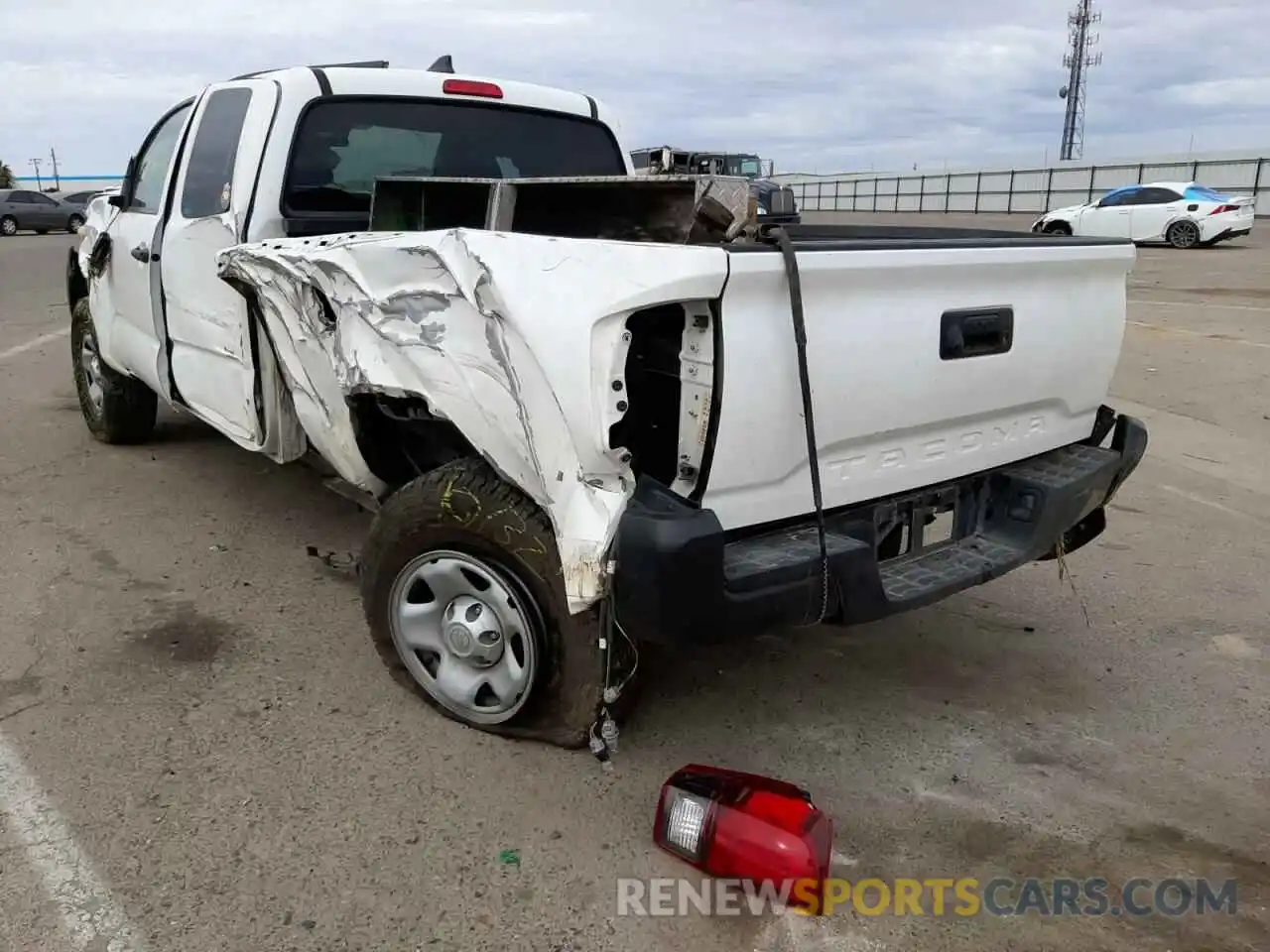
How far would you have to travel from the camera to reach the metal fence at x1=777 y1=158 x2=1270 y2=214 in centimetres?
3509

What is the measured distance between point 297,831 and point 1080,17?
75470 millimetres

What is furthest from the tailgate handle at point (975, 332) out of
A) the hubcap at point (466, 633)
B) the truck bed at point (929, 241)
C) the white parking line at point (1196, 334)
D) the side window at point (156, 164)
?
the white parking line at point (1196, 334)

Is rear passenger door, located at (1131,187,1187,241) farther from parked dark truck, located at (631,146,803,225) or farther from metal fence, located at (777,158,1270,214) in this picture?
metal fence, located at (777,158,1270,214)

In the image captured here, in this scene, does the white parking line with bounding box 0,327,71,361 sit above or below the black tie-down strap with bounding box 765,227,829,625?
below

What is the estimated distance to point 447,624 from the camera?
10.2ft

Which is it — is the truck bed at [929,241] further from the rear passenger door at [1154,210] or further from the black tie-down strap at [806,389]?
the rear passenger door at [1154,210]

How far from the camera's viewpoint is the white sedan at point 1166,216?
2206cm

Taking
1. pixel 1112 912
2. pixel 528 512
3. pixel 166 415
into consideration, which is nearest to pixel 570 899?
pixel 528 512

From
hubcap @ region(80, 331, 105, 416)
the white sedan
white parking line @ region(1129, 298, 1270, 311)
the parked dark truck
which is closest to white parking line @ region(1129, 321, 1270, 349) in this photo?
white parking line @ region(1129, 298, 1270, 311)

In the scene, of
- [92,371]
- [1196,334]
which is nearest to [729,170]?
[1196,334]

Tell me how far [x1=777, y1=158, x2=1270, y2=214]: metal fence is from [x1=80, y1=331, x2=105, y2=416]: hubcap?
3696 cm

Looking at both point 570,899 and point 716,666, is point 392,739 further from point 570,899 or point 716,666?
point 716,666

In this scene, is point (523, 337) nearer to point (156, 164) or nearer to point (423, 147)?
point (423, 147)

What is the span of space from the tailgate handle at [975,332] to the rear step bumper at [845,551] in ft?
1.39
